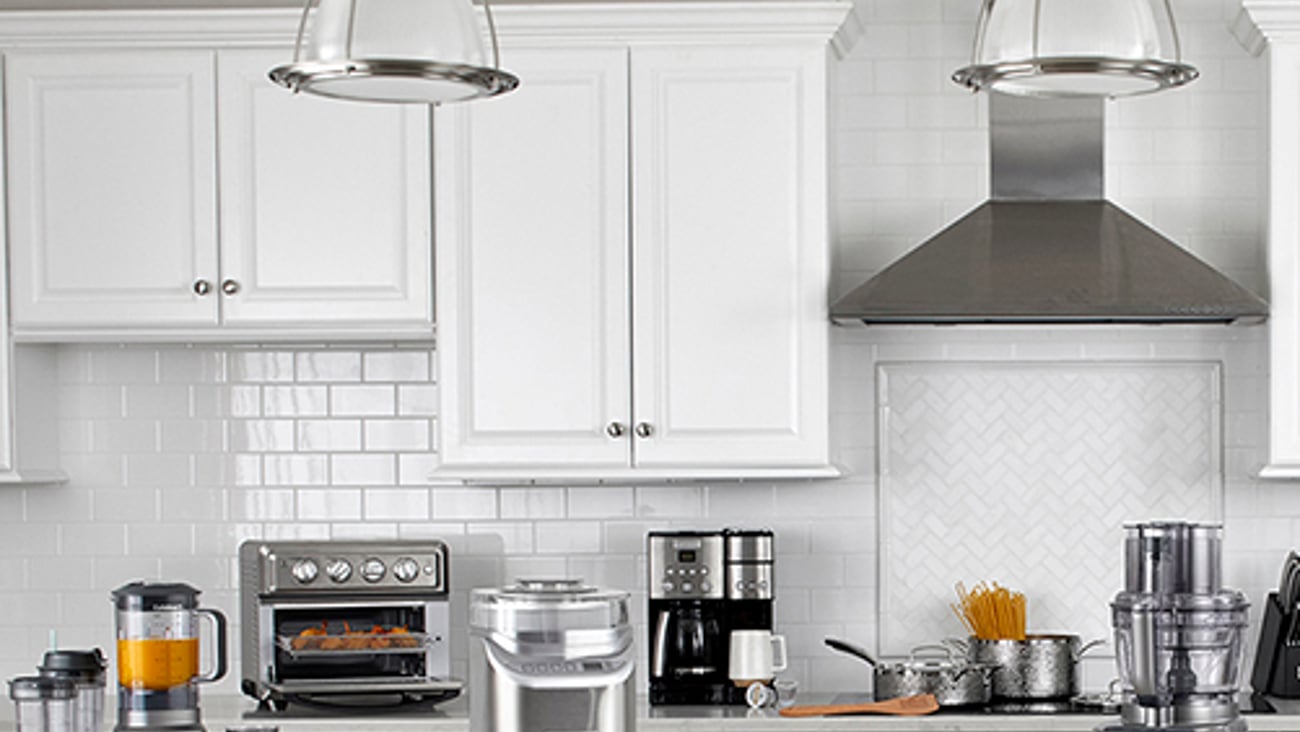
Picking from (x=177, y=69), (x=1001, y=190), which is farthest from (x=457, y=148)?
(x=1001, y=190)

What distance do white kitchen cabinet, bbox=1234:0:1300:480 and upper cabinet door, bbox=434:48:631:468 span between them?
1539 millimetres

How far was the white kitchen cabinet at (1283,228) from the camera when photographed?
4168 millimetres

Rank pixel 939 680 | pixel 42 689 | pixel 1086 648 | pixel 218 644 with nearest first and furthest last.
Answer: pixel 42 689 < pixel 218 644 < pixel 939 680 < pixel 1086 648

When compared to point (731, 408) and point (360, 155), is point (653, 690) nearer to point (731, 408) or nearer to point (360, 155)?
point (731, 408)

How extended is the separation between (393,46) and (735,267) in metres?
2.02

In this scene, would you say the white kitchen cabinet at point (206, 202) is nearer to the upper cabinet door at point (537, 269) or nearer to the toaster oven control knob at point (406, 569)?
the upper cabinet door at point (537, 269)

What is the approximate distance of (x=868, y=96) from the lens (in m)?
4.55

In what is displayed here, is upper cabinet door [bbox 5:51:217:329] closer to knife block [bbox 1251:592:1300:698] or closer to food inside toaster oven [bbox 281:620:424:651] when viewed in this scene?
food inside toaster oven [bbox 281:620:424:651]

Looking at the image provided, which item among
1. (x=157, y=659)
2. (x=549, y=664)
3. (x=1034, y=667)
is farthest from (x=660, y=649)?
(x=549, y=664)

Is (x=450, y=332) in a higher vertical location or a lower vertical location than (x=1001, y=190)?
lower

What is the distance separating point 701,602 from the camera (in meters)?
4.30

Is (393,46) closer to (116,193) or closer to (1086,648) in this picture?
(116,193)

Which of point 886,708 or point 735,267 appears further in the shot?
point 735,267

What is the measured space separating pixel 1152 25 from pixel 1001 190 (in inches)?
81.0
